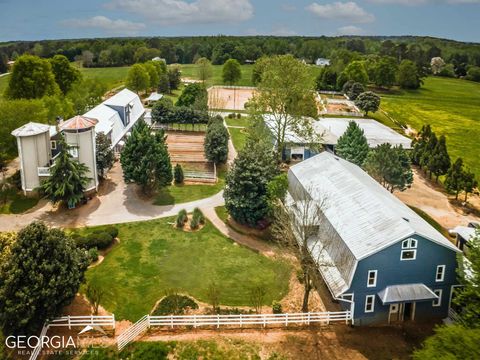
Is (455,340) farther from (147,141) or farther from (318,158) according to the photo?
(147,141)

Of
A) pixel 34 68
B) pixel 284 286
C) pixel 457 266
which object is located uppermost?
pixel 34 68

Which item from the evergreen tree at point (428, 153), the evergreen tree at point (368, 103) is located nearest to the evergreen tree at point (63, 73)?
the evergreen tree at point (368, 103)

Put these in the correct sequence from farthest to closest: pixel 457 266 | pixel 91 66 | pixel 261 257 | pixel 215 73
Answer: pixel 91 66
pixel 215 73
pixel 261 257
pixel 457 266

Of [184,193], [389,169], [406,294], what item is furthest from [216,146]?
[406,294]

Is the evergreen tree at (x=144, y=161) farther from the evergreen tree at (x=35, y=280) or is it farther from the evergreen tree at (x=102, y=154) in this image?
the evergreen tree at (x=35, y=280)

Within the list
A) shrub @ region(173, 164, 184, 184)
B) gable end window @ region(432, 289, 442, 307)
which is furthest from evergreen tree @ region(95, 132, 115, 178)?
gable end window @ region(432, 289, 442, 307)

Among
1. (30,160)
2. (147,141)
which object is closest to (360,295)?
(147,141)
